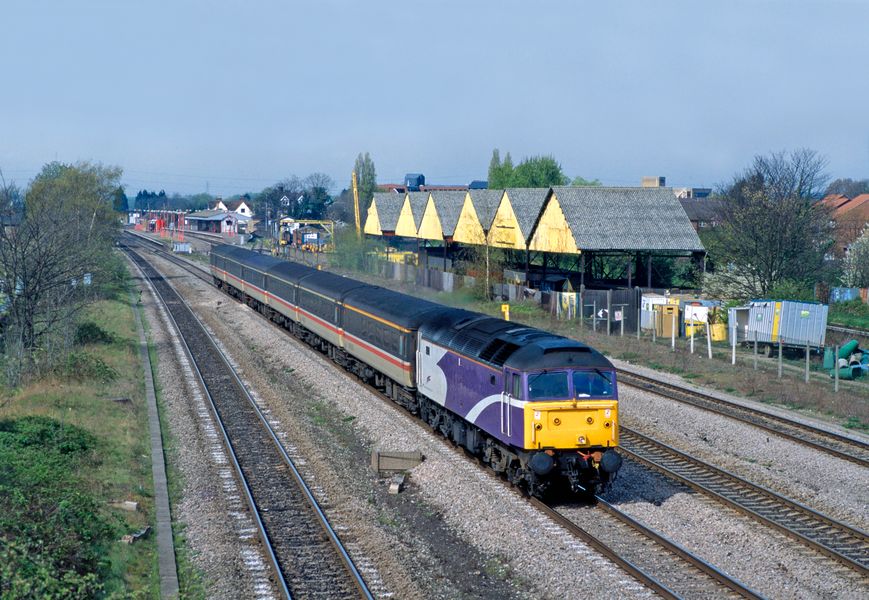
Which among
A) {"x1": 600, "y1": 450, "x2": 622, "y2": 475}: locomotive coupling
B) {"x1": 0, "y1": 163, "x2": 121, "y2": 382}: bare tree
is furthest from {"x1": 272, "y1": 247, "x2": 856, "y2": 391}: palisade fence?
{"x1": 0, "y1": 163, "x2": 121, "y2": 382}: bare tree

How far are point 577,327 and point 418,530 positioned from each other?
98.5 feet

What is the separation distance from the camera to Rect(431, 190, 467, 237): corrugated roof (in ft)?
220

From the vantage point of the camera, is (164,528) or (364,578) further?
(164,528)

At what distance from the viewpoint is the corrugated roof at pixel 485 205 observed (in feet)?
199

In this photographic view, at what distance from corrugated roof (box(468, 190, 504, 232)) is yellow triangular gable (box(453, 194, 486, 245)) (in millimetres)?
283

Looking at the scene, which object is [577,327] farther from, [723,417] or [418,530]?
[418,530]

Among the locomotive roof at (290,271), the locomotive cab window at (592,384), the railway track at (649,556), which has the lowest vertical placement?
the railway track at (649,556)

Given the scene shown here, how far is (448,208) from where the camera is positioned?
68812mm

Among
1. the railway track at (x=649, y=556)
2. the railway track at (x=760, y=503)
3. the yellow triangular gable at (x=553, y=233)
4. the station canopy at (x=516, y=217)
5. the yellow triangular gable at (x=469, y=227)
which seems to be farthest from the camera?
the yellow triangular gable at (x=469, y=227)

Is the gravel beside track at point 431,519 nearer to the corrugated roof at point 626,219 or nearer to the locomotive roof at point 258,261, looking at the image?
the locomotive roof at point 258,261

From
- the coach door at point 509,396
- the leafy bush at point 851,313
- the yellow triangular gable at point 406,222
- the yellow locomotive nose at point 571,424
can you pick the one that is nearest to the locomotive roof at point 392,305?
the coach door at point 509,396

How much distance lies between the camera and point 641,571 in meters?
13.7

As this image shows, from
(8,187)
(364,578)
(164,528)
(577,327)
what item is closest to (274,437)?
(164,528)

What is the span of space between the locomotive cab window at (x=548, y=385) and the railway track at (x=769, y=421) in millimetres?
8249
